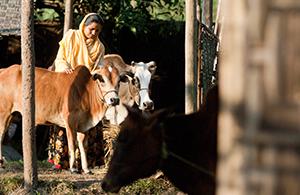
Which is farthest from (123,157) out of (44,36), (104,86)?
(44,36)

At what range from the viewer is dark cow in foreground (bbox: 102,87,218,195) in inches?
235

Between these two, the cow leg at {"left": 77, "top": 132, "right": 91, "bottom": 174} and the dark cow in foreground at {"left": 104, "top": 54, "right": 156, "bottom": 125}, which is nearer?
the cow leg at {"left": 77, "top": 132, "right": 91, "bottom": 174}

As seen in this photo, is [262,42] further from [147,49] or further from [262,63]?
[147,49]

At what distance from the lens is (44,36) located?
53.3 feet

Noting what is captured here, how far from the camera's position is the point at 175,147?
6.03 metres

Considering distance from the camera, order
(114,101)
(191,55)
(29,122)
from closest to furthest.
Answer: (29,122), (191,55), (114,101)

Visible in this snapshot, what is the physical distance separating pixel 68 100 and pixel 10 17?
14.1ft

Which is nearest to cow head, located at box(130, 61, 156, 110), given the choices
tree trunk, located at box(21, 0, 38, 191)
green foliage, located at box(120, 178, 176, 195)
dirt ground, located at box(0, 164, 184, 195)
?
dirt ground, located at box(0, 164, 184, 195)

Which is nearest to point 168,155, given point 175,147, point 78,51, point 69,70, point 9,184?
point 175,147

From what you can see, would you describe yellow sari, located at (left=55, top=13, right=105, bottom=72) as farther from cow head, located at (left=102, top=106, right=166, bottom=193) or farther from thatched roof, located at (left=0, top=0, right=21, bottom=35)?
cow head, located at (left=102, top=106, right=166, bottom=193)

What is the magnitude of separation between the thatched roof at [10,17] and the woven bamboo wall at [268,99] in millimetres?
12111

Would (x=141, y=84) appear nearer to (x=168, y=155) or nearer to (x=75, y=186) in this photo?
(x=75, y=186)

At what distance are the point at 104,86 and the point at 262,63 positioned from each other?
317 inches

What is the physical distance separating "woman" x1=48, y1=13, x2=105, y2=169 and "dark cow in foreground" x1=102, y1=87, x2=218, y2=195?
5.12 metres
